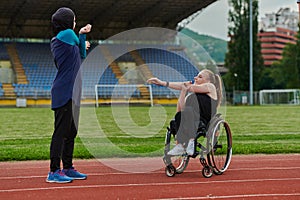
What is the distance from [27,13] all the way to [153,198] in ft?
122

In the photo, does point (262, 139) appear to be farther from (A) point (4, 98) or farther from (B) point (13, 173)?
(A) point (4, 98)

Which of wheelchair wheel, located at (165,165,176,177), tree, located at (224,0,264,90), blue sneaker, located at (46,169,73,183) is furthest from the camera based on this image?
tree, located at (224,0,264,90)

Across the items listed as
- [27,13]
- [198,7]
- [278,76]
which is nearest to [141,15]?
[198,7]

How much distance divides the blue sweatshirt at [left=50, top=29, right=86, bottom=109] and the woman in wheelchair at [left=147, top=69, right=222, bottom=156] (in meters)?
0.97

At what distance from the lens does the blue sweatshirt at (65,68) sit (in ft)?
20.3

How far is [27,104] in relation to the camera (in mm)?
39438

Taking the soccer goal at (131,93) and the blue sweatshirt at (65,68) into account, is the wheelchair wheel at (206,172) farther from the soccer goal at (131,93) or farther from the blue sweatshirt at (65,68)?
the soccer goal at (131,93)

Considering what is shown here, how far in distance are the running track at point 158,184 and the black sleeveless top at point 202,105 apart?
72cm

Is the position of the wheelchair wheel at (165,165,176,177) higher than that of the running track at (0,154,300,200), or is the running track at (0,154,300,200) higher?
the wheelchair wheel at (165,165,176,177)

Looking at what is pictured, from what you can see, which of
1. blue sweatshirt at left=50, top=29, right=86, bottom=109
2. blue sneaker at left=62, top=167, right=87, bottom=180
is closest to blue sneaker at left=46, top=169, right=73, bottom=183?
blue sneaker at left=62, top=167, right=87, bottom=180

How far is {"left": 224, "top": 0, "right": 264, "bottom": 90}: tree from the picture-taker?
54.9 metres

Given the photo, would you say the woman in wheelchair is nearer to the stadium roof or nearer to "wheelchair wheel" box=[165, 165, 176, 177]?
"wheelchair wheel" box=[165, 165, 176, 177]

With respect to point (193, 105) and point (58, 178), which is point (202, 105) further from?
point (58, 178)

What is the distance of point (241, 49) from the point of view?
55562 mm
